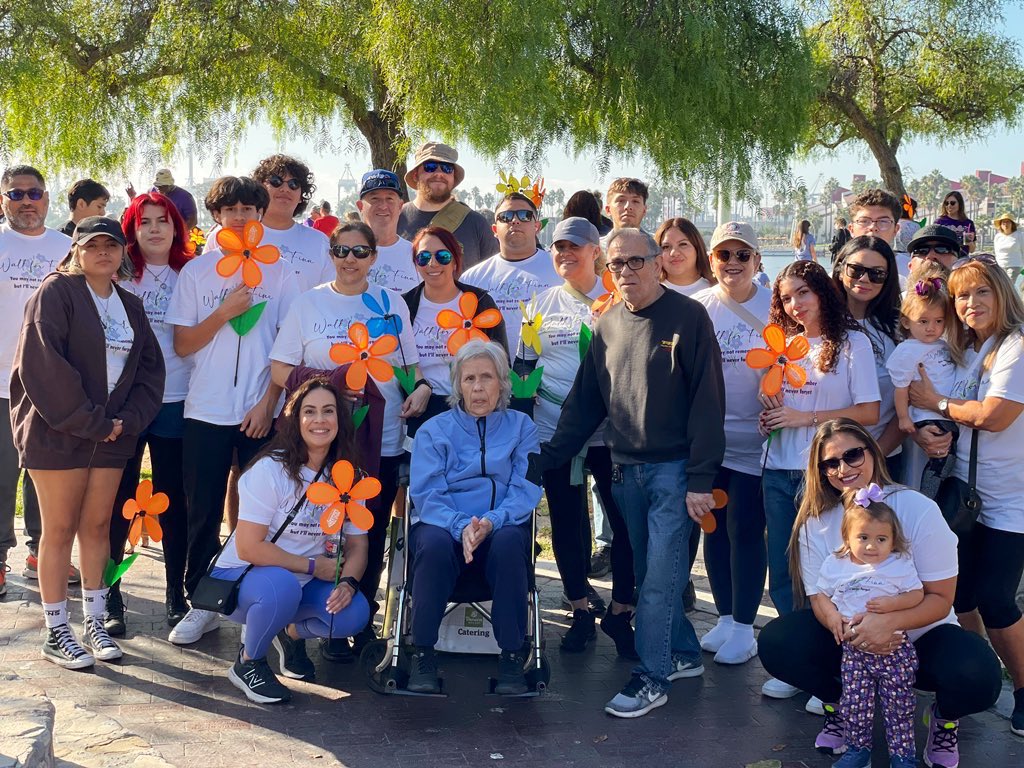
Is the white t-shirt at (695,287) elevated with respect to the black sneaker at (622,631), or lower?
elevated

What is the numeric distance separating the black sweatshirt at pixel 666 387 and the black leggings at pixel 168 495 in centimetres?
209

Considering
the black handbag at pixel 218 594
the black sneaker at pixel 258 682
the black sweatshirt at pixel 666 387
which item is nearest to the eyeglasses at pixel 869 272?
the black sweatshirt at pixel 666 387

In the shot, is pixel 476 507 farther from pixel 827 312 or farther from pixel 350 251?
pixel 827 312

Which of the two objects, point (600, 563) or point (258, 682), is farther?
point (600, 563)

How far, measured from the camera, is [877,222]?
604 cm

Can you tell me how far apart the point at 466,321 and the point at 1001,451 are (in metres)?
2.28

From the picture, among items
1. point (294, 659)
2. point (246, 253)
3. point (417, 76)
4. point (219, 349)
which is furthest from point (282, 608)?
point (417, 76)

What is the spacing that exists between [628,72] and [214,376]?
792 cm

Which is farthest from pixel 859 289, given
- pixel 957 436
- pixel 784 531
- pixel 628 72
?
pixel 628 72

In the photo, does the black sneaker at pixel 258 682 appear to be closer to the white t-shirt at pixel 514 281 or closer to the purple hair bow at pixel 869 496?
the white t-shirt at pixel 514 281

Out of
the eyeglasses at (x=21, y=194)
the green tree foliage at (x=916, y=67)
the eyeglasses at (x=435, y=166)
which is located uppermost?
the green tree foliage at (x=916, y=67)

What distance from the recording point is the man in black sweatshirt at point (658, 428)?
447 centimetres

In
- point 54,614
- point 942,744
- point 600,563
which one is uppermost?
point 54,614

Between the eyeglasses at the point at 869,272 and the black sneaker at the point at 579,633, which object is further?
the black sneaker at the point at 579,633
